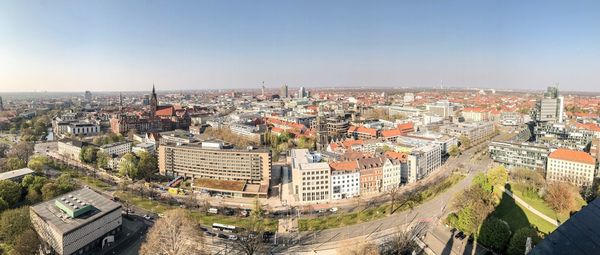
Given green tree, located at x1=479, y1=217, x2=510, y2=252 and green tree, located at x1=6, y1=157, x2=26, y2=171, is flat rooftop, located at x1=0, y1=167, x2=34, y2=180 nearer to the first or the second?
green tree, located at x1=6, y1=157, x2=26, y2=171

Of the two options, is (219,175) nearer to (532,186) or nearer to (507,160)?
(532,186)

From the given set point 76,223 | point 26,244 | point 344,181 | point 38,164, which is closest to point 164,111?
point 38,164

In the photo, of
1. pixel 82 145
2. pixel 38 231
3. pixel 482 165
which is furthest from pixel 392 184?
pixel 82 145

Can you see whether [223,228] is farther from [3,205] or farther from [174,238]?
[3,205]

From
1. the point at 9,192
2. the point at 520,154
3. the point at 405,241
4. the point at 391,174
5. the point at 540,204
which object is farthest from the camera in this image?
the point at 520,154

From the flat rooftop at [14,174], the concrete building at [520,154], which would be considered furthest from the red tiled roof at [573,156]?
the flat rooftop at [14,174]

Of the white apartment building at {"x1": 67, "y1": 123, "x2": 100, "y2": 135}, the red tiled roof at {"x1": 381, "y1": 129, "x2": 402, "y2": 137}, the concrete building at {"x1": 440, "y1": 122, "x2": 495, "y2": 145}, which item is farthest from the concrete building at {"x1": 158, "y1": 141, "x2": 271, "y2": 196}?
the white apartment building at {"x1": 67, "y1": 123, "x2": 100, "y2": 135}
